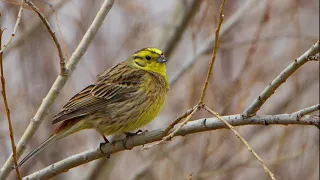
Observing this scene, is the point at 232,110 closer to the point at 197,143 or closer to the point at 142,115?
the point at 197,143

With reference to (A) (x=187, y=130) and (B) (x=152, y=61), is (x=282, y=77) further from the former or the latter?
(B) (x=152, y=61)

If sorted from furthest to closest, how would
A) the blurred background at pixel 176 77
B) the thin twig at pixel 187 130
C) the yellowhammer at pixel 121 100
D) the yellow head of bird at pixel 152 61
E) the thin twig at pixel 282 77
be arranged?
the blurred background at pixel 176 77
the yellow head of bird at pixel 152 61
the yellowhammer at pixel 121 100
the thin twig at pixel 187 130
the thin twig at pixel 282 77

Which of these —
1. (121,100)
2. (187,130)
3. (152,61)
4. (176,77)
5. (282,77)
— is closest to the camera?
Answer: (282,77)

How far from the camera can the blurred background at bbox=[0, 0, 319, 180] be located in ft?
23.9

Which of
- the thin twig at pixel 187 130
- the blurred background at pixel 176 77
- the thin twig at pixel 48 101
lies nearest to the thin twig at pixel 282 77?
the thin twig at pixel 187 130

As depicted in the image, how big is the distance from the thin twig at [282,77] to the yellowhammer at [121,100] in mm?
2001

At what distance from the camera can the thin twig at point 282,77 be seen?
341cm

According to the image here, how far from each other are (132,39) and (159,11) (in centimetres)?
88

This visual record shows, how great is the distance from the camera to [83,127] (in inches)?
221

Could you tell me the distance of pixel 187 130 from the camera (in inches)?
161

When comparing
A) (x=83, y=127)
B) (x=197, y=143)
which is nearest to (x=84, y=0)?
(x=197, y=143)

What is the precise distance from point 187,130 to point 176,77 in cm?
298

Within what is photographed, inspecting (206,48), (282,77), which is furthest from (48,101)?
(206,48)

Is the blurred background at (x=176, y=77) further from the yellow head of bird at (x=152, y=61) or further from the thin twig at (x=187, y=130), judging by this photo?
the thin twig at (x=187, y=130)
